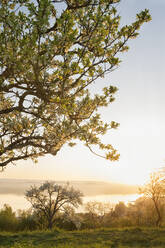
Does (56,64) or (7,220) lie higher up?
(56,64)

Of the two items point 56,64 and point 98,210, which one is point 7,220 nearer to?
point 98,210

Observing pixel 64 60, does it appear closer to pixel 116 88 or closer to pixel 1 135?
pixel 116 88

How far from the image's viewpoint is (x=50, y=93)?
7980mm

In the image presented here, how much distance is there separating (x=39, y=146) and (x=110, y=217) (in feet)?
145

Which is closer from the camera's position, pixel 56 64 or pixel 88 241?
pixel 56 64

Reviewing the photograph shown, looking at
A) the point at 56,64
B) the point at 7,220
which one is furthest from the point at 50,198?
the point at 56,64

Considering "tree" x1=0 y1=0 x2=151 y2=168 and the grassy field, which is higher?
"tree" x1=0 y1=0 x2=151 y2=168

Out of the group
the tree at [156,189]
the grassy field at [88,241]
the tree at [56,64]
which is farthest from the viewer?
the tree at [156,189]

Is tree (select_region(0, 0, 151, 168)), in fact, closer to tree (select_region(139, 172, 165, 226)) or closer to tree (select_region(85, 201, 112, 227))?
tree (select_region(139, 172, 165, 226))

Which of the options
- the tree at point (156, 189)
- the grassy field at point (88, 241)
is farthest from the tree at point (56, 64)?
the tree at point (156, 189)

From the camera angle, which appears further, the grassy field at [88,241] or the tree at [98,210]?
the tree at [98,210]

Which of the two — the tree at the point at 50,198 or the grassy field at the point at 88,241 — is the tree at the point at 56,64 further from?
the tree at the point at 50,198

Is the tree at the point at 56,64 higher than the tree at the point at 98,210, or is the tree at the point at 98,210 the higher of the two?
the tree at the point at 56,64

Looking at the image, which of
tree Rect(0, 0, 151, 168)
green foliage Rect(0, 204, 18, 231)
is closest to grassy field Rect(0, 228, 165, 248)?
tree Rect(0, 0, 151, 168)
